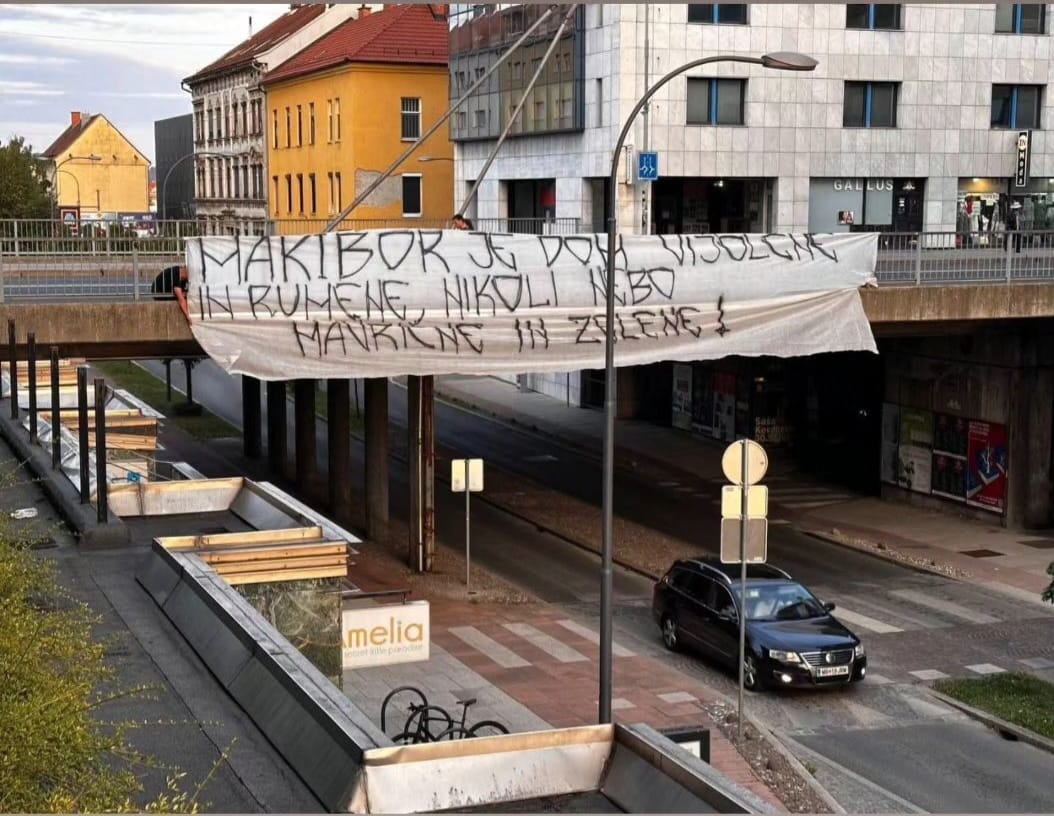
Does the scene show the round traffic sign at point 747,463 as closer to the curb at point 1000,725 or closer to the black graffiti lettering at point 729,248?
the curb at point 1000,725

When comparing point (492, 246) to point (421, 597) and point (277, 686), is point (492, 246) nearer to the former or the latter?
point (421, 597)

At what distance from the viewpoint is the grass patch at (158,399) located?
4900cm

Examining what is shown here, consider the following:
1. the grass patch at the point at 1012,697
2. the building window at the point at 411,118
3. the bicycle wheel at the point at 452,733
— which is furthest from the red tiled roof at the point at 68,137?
the bicycle wheel at the point at 452,733

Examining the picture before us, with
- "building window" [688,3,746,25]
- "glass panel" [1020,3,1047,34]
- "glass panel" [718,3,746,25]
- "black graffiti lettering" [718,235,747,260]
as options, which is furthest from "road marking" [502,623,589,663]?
"glass panel" [1020,3,1047,34]

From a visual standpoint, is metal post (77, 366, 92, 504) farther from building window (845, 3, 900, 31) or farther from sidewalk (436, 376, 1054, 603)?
building window (845, 3, 900, 31)

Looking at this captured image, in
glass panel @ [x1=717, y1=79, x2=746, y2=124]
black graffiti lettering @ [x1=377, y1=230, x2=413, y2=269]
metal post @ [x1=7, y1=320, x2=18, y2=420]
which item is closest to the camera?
metal post @ [x1=7, y1=320, x2=18, y2=420]

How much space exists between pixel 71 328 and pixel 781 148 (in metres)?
23.4

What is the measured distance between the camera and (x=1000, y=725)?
19.7 metres

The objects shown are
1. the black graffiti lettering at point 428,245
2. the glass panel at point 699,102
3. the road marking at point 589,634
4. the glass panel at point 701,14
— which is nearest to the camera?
the road marking at point 589,634

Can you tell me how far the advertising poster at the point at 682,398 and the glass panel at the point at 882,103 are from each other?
1000 cm

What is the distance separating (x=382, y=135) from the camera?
60344 millimetres

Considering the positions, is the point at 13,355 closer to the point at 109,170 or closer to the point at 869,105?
the point at 869,105

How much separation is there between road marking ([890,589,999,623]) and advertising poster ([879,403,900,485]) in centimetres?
945

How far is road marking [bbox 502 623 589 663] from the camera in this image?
23000 millimetres
